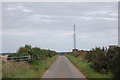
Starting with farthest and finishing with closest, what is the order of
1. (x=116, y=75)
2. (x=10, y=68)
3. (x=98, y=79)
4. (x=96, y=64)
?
1. (x=96, y=64)
2. (x=10, y=68)
3. (x=98, y=79)
4. (x=116, y=75)

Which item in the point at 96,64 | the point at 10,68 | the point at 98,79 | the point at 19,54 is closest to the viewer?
the point at 98,79

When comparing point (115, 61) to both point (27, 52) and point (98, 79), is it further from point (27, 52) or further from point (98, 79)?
point (27, 52)

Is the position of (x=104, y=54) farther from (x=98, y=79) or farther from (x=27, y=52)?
(x=27, y=52)

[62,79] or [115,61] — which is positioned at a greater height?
[115,61]

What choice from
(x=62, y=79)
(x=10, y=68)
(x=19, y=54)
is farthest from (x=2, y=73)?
(x=19, y=54)

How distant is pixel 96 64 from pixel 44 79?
262 inches

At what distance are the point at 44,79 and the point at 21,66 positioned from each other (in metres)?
7.34

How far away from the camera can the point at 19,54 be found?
3772 centimetres

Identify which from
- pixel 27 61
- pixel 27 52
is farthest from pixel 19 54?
pixel 27 61

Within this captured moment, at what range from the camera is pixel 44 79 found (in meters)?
22.1

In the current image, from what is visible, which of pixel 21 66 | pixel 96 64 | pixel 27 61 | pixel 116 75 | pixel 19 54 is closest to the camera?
pixel 116 75

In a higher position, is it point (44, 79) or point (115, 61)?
point (115, 61)

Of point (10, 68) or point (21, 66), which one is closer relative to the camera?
point (10, 68)

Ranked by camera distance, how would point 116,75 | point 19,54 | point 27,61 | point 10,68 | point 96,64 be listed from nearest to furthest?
point 116,75 → point 10,68 → point 96,64 → point 27,61 → point 19,54
